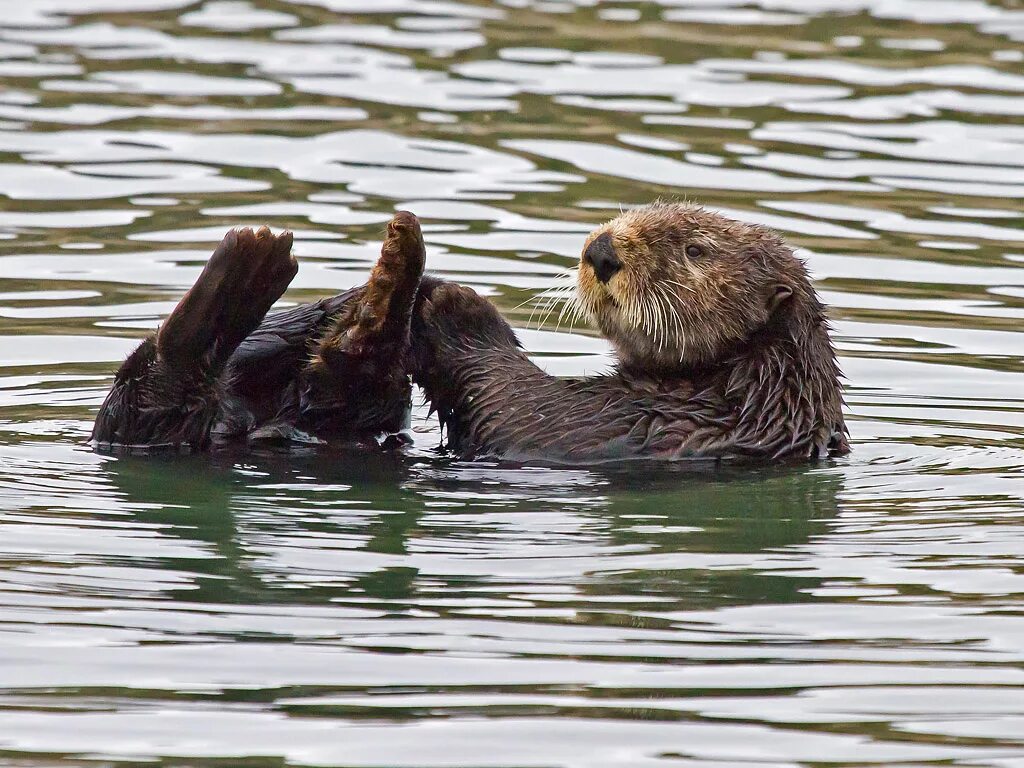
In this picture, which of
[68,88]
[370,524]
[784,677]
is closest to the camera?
[784,677]

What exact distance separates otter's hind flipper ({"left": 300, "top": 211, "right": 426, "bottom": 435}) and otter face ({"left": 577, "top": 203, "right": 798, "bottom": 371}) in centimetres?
70

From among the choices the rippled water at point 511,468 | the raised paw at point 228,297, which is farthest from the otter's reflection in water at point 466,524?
the raised paw at point 228,297

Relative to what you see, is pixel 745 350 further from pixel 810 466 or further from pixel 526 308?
pixel 526 308

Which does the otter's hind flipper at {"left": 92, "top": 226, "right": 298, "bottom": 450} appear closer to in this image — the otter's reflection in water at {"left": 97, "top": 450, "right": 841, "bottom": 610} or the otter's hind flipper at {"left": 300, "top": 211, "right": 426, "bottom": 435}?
the otter's reflection in water at {"left": 97, "top": 450, "right": 841, "bottom": 610}

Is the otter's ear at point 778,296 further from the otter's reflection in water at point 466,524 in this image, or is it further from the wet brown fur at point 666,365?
the otter's reflection in water at point 466,524

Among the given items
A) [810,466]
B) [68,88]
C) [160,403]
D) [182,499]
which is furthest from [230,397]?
[68,88]

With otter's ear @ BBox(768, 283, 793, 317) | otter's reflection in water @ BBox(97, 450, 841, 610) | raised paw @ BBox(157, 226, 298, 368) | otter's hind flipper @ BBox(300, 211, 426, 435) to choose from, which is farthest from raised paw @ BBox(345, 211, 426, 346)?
otter's ear @ BBox(768, 283, 793, 317)

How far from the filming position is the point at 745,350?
6.46 metres

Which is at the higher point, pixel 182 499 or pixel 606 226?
pixel 606 226

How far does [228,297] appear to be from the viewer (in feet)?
19.7

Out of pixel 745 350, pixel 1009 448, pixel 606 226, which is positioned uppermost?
pixel 606 226

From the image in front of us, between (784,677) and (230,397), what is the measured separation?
9.05 feet

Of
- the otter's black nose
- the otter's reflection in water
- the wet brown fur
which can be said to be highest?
the otter's black nose

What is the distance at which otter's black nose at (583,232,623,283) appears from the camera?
6.38m
